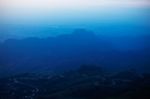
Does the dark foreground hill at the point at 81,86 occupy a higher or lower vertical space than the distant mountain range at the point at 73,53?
lower

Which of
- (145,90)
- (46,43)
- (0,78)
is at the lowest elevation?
(145,90)

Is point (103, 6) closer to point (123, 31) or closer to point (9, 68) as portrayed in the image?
point (123, 31)

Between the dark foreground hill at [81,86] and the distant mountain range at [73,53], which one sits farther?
the distant mountain range at [73,53]

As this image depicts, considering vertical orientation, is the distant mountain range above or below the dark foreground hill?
above

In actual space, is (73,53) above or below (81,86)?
above

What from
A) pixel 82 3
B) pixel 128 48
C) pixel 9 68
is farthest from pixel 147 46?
pixel 9 68

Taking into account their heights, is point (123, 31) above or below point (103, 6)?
below

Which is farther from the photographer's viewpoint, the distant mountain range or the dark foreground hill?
the distant mountain range
